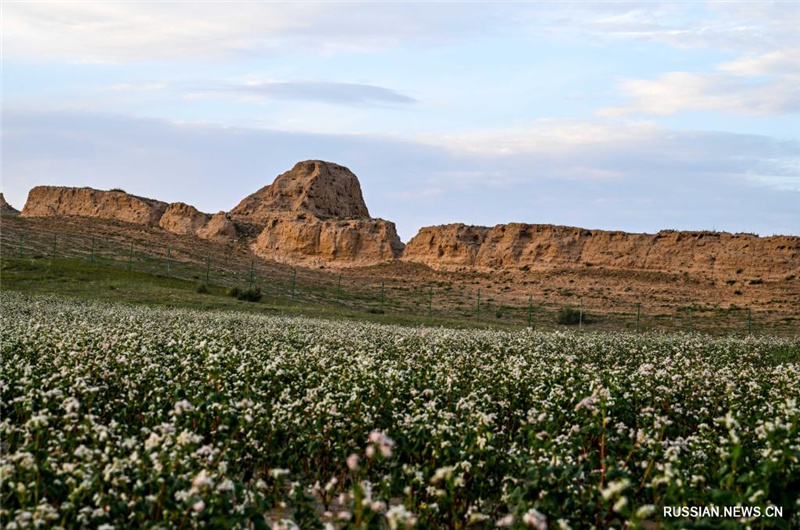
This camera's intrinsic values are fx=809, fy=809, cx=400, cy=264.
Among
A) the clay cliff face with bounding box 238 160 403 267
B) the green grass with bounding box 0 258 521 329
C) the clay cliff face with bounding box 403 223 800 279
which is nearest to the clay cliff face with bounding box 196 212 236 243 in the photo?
the clay cliff face with bounding box 238 160 403 267

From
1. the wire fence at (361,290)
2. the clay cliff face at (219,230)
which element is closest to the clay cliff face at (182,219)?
the clay cliff face at (219,230)

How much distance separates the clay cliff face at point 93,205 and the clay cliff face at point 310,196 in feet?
35.2

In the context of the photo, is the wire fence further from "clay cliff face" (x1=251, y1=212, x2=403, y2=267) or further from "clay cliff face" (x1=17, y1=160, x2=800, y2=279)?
"clay cliff face" (x1=17, y1=160, x2=800, y2=279)

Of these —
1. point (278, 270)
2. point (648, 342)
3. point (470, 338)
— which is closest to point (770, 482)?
point (470, 338)

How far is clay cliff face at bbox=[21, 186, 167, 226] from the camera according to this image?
4082 inches

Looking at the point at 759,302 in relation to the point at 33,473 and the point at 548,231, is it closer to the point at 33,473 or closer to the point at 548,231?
the point at 548,231

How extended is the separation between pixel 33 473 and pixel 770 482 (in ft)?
19.7

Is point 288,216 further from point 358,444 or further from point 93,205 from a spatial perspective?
point 358,444

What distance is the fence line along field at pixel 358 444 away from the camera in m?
6.20

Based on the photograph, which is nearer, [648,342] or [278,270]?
[648,342]

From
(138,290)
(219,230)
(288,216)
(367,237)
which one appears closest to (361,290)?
(367,237)

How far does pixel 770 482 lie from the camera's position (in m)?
6.78

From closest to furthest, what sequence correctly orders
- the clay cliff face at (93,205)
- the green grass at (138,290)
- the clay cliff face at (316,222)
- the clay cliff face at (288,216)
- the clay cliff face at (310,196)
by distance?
the green grass at (138,290)
the clay cliff face at (316,222)
the clay cliff face at (288,216)
the clay cliff face at (310,196)
the clay cliff face at (93,205)

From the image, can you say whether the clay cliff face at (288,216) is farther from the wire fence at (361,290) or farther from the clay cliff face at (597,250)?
the clay cliff face at (597,250)
